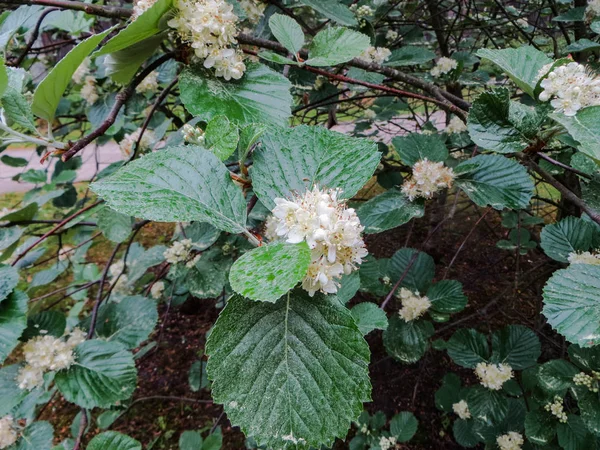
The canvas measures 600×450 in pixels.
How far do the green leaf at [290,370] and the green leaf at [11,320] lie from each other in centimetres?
67

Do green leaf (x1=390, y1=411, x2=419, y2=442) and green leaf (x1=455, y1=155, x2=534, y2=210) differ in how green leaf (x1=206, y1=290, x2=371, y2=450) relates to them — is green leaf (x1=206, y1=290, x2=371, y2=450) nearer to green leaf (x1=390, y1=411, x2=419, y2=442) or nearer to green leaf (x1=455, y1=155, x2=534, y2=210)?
green leaf (x1=455, y1=155, x2=534, y2=210)

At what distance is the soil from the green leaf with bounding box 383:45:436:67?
3.07 feet

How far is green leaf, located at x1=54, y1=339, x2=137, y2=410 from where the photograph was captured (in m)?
1.11

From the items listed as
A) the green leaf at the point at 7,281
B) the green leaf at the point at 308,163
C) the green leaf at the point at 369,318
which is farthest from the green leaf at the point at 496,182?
the green leaf at the point at 7,281

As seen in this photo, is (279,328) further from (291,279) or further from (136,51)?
(136,51)

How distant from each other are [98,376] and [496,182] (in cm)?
128

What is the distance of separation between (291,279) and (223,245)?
1177 mm

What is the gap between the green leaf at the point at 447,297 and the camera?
1570mm

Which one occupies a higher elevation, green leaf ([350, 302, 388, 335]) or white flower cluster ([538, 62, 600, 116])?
white flower cluster ([538, 62, 600, 116])

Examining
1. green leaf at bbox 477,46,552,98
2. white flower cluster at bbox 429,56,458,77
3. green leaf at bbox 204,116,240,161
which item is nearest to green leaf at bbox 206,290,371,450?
green leaf at bbox 204,116,240,161

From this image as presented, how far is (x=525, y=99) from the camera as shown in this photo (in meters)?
1.95

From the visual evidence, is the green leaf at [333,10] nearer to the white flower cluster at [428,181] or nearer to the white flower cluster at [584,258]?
the white flower cluster at [428,181]

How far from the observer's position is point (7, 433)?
52.4 inches

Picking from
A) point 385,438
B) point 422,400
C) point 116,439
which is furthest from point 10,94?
point 422,400
